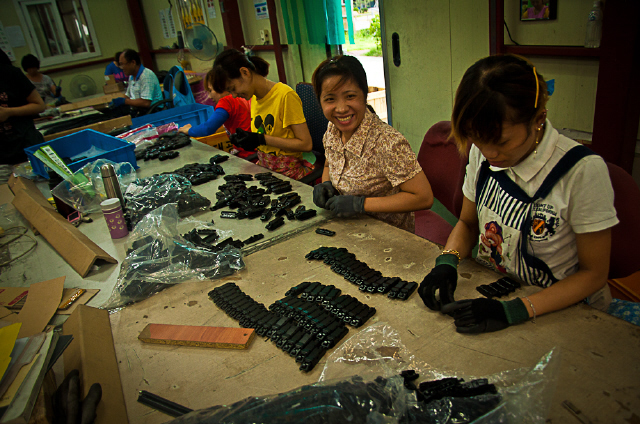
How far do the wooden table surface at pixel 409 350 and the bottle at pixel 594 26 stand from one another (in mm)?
1700

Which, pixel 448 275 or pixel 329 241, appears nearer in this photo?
pixel 448 275

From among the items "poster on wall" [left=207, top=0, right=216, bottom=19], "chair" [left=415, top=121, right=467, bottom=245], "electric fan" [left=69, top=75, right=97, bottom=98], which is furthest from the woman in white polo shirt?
"electric fan" [left=69, top=75, right=97, bottom=98]

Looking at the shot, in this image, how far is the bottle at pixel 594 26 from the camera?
2.20 meters

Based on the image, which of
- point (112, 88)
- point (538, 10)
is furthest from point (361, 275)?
point (112, 88)

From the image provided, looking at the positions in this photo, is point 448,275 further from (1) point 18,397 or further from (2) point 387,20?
(2) point 387,20

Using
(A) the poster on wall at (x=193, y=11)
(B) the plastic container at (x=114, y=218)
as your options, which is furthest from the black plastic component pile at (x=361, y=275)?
(A) the poster on wall at (x=193, y=11)

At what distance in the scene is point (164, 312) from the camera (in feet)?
4.77

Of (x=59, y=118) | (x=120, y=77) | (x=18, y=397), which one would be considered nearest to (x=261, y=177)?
(x=18, y=397)

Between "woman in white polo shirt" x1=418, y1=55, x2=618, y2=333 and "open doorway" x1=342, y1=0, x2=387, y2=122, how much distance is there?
2.58 m

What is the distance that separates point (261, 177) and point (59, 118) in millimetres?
4275

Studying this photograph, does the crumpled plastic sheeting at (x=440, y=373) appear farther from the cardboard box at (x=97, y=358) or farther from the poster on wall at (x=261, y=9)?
the poster on wall at (x=261, y=9)

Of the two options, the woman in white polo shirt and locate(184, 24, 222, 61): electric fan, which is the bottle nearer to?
the woman in white polo shirt

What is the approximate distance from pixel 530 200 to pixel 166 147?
3059 mm

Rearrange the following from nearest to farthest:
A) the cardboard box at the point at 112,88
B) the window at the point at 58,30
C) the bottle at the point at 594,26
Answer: the bottle at the point at 594,26 → the cardboard box at the point at 112,88 → the window at the point at 58,30
